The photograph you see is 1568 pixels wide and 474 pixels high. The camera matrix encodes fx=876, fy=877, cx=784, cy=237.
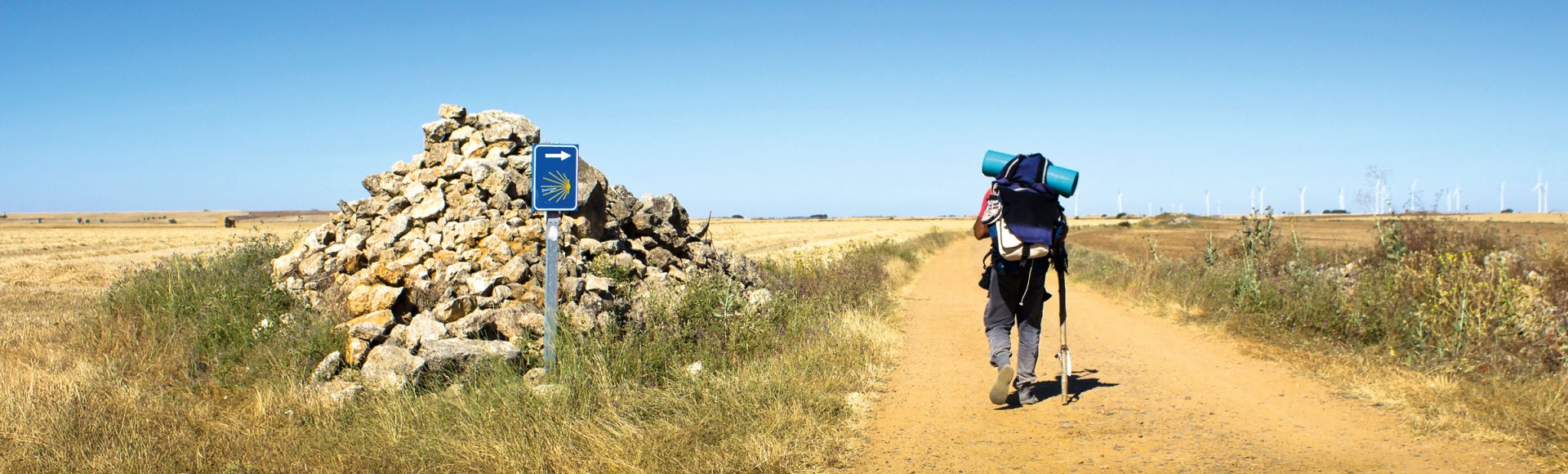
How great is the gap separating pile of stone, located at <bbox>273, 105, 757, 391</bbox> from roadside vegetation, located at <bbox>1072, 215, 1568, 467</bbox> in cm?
625

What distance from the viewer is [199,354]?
26.0 ft

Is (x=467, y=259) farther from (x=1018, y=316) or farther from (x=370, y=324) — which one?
(x=1018, y=316)

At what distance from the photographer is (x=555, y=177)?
6543mm

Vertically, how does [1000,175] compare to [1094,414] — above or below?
above

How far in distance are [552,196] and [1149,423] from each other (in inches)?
183

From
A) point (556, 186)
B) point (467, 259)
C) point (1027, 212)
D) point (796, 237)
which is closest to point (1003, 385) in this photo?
point (1027, 212)

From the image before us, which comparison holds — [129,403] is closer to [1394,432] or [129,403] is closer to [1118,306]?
[1394,432]

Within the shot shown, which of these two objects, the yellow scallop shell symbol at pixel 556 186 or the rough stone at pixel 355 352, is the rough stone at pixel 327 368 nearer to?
the rough stone at pixel 355 352

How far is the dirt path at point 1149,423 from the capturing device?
5.36 meters

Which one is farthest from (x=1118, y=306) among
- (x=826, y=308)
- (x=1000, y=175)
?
(x=1000, y=175)

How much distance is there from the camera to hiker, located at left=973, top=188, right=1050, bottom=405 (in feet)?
21.3

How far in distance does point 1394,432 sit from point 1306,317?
4.17m

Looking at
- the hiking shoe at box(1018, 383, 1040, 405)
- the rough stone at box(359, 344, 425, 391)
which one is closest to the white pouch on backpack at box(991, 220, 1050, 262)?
the hiking shoe at box(1018, 383, 1040, 405)

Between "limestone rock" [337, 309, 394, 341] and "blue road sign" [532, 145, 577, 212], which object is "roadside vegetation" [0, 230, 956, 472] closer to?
"limestone rock" [337, 309, 394, 341]
